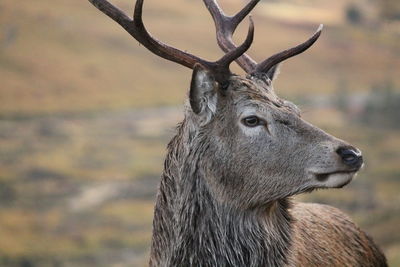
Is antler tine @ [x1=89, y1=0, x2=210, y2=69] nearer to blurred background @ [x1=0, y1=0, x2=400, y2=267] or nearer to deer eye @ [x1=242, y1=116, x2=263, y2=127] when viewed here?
deer eye @ [x1=242, y1=116, x2=263, y2=127]

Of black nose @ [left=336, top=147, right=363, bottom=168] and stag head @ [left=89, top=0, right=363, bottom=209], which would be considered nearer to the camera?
black nose @ [left=336, top=147, right=363, bottom=168]

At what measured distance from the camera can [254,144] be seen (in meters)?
8.29

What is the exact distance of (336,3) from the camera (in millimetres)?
120188

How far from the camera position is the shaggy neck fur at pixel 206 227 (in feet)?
27.4

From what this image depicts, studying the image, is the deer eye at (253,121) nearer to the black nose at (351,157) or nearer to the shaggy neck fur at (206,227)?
the shaggy neck fur at (206,227)

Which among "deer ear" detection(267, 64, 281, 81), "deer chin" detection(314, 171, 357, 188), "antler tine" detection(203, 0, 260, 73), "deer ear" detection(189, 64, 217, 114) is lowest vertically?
"deer chin" detection(314, 171, 357, 188)

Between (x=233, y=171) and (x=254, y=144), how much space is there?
355mm

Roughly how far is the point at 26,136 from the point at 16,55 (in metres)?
18.8

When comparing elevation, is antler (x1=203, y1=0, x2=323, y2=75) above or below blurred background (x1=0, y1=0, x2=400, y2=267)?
below

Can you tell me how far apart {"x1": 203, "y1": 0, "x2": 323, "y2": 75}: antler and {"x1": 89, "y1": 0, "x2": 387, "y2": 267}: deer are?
22 cm

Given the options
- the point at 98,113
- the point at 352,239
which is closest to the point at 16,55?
the point at 98,113

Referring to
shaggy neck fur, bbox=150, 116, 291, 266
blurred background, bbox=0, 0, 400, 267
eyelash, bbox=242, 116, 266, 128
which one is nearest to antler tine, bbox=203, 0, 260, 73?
eyelash, bbox=242, 116, 266, 128

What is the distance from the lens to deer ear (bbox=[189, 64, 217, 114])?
813 centimetres

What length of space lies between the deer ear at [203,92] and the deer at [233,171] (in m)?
0.01
